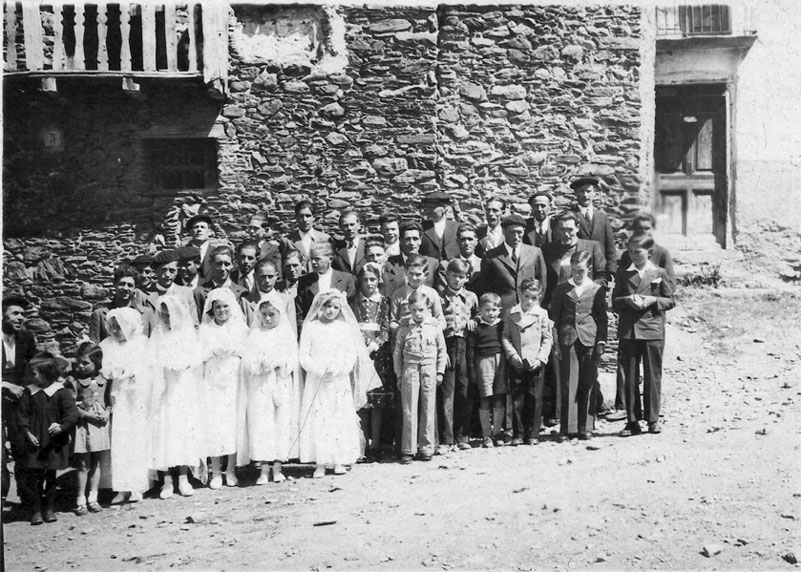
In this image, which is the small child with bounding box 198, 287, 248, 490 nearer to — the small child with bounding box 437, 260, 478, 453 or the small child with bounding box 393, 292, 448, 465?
the small child with bounding box 393, 292, 448, 465

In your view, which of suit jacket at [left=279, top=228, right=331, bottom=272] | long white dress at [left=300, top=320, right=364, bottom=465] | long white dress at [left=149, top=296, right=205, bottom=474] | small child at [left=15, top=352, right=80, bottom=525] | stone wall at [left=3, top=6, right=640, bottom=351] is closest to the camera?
small child at [left=15, top=352, right=80, bottom=525]

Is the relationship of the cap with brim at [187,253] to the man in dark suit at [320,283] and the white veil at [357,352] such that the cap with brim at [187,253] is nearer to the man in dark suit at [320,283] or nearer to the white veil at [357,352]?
the man in dark suit at [320,283]

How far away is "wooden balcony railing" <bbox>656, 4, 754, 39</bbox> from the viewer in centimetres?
1015

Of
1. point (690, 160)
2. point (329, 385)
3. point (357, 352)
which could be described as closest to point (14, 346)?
point (329, 385)

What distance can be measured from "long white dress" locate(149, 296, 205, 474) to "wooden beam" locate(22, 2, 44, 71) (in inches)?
150

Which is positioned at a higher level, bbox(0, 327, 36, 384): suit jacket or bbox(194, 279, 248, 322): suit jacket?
bbox(194, 279, 248, 322): suit jacket

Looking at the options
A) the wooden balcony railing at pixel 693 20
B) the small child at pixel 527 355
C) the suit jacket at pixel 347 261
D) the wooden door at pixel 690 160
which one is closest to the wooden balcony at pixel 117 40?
the suit jacket at pixel 347 261

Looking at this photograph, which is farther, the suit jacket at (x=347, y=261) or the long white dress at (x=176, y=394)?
the suit jacket at (x=347, y=261)

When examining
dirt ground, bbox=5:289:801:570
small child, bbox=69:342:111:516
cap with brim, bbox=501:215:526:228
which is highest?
cap with brim, bbox=501:215:526:228

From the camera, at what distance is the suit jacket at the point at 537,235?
6980 millimetres

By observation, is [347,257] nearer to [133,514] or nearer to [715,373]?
[133,514]

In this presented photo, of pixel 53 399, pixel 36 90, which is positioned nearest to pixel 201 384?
pixel 53 399

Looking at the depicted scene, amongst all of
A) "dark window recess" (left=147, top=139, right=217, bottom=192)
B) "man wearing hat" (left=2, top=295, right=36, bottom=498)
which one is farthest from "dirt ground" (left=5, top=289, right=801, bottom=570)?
"dark window recess" (left=147, top=139, right=217, bottom=192)

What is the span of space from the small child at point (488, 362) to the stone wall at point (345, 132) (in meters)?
2.39
